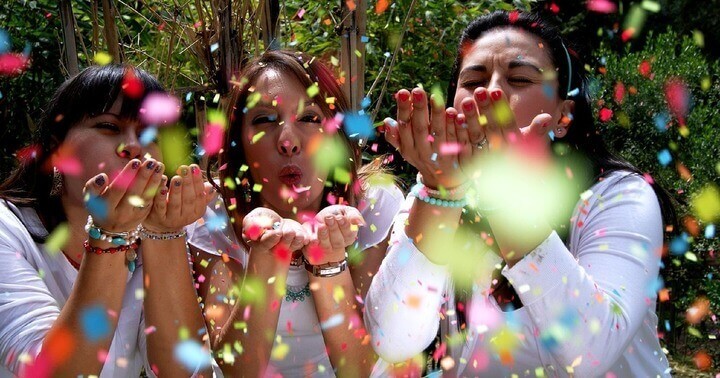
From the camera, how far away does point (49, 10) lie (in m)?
3.81

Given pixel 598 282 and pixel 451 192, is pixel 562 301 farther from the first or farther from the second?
A: pixel 451 192

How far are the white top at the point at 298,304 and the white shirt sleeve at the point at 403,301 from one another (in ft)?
0.81

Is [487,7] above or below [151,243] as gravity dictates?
below

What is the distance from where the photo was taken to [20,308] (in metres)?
1.65

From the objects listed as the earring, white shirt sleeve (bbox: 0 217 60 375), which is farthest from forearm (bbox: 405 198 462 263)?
the earring

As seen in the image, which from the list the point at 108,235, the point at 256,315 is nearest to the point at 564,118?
the point at 256,315

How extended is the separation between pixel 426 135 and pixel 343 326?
0.60 m

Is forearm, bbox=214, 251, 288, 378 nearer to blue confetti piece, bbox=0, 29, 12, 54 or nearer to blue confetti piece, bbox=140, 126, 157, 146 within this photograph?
blue confetti piece, bbox=140, 126, 157, 146

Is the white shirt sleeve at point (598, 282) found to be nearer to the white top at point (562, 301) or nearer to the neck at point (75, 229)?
the white top at point (562, 301)

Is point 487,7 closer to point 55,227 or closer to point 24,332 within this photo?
point 55,227

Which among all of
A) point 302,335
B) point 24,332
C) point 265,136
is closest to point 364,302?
point 302,335

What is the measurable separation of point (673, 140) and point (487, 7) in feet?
4.78

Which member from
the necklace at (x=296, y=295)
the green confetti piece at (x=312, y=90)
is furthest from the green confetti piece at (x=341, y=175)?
the necklace at (x=296, y=295)

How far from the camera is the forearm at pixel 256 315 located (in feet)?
5.66
